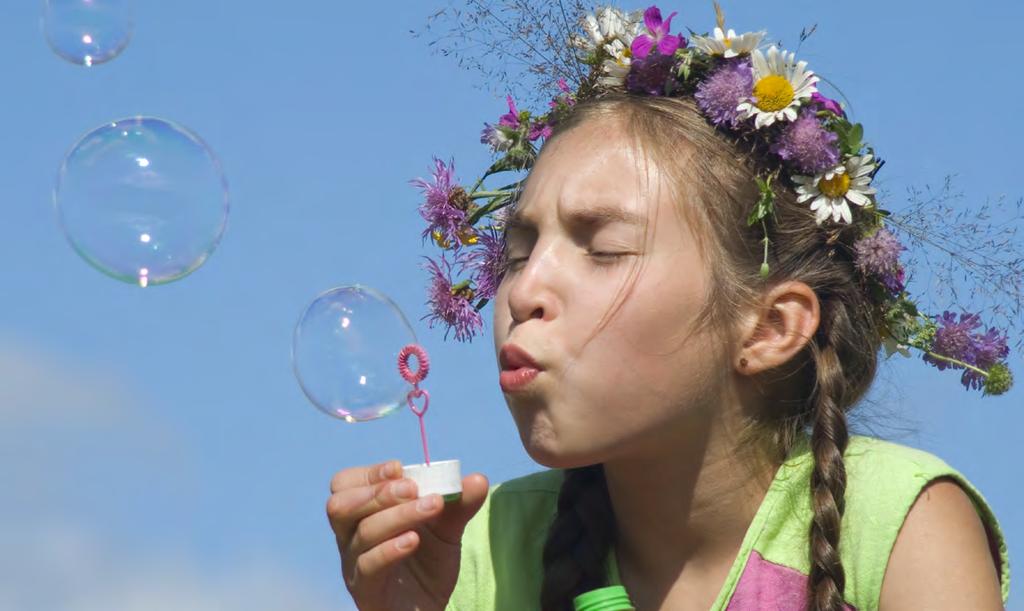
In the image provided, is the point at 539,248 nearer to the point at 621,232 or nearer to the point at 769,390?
the point at 621,232

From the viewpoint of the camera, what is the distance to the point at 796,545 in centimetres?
362

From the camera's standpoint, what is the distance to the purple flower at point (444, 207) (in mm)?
4250

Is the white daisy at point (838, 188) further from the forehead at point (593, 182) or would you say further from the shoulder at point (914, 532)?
the shoulder at point (914, 532)

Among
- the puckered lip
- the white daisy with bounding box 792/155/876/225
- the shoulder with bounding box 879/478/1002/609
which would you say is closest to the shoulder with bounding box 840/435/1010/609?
the shoulder with bounding box 879/478/1002/609

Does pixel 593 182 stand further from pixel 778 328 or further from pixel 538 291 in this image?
pixel 778 328

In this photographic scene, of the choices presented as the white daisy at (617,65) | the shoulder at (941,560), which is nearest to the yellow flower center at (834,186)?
the white daisy at (617,65)

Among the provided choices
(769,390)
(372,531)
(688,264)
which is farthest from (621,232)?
(372,531)

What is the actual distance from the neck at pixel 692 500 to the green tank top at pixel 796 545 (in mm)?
52

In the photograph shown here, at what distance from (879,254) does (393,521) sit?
1.38 m

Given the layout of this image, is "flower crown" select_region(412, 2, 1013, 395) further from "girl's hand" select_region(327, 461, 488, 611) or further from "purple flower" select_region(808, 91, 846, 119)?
"girl's hand" select_region(327, 461, 488, 611)

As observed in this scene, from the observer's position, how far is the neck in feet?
12.0

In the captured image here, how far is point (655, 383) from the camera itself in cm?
345

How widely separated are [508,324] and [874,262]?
97cm

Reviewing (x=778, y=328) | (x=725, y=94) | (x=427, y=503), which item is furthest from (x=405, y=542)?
(x=725, y=94)
